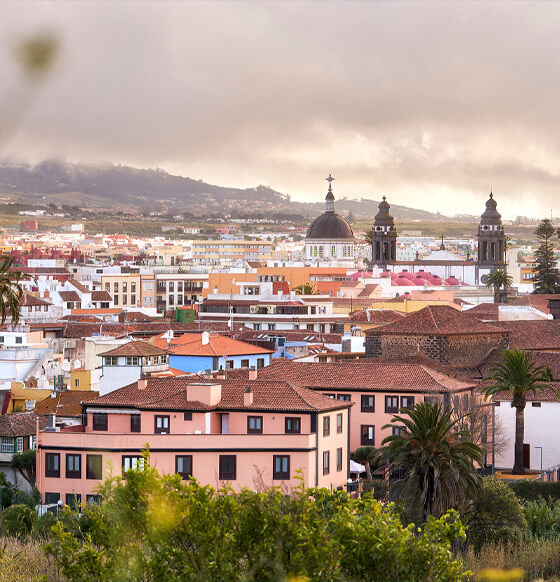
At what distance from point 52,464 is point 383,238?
4539 inches

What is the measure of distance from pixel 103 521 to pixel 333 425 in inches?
732

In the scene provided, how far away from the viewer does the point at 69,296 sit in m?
109

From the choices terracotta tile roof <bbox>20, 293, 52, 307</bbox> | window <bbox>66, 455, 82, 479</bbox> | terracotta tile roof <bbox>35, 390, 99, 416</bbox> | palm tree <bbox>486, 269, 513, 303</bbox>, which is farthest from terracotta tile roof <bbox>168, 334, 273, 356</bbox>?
palm tree <bbox>486, 269, 513, 303</bbox>

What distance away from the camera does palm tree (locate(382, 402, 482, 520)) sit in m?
36.7

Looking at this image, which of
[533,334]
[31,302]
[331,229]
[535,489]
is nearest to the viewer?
[535,489]

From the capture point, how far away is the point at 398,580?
73.6ft

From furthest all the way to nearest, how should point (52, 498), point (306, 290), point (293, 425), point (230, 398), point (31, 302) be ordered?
1. point (306, 290)
2. point (31, 302)
3. point (230, 398)
4. point (293, 425)
5. point (52, 498)

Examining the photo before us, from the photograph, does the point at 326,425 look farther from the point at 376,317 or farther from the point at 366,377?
the point at 376,317

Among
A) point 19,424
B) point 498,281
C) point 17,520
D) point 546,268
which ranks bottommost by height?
point 17,520

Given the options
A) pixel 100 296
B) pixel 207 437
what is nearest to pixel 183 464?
pixel 207 437

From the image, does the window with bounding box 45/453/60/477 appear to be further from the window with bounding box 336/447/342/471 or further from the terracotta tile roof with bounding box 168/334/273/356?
the terracotta tile roof with bounding box 168/334/273/356

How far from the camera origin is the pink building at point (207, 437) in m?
40.6

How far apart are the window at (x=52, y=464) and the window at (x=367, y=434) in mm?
11298

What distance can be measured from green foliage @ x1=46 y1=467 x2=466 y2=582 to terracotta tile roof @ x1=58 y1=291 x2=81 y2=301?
8440cm
